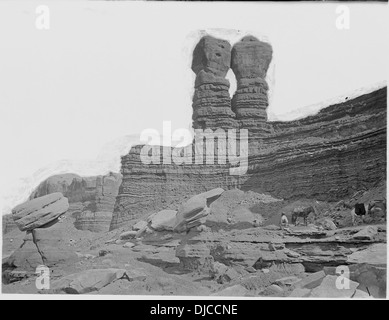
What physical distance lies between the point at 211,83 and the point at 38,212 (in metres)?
4.49

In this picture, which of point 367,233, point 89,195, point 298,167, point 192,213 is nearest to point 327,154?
point 298,167

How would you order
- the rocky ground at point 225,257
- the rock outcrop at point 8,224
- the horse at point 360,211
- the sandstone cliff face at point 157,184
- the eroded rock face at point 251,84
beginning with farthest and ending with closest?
the sandstone cliff face at point 157,184 → the eroded rock face at point 251,84 → the rock outcrop at point 8,224 → the horse at point 360,211 → the rocky ground at point 225,257

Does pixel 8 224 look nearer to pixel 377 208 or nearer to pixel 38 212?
pixel 38 212

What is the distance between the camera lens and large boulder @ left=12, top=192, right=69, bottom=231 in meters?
12.8

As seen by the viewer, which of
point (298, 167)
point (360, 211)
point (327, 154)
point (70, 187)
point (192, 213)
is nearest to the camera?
point (360, 211)

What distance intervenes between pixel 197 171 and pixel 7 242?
13.2 ft

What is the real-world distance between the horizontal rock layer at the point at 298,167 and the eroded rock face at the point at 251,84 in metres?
0.40

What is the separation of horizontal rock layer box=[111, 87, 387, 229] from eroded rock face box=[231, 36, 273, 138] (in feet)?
1.31

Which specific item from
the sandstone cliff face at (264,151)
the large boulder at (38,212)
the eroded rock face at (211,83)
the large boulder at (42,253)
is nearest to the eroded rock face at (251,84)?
the sandstone cliff face at (264,151)

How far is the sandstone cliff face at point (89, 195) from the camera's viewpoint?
13.0 m

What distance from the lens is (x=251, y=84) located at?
13.8m

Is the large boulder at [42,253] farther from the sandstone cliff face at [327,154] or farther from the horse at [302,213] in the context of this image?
the horse at [302,213]

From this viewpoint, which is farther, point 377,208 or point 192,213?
point 192,213

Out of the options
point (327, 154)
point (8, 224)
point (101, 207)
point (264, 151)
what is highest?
point (264, 151)
